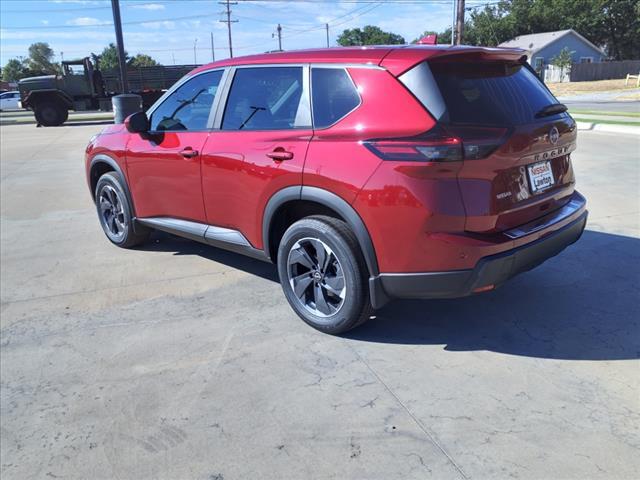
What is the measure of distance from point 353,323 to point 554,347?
4.08 feet

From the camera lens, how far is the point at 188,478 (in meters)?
2.36

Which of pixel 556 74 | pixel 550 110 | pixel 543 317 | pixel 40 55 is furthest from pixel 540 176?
pixel 40 55

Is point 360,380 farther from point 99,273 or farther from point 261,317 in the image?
point 99,273

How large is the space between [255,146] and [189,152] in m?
0.80

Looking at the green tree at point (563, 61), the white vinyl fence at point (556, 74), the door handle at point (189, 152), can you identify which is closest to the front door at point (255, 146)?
the door handle at point (189, 152)

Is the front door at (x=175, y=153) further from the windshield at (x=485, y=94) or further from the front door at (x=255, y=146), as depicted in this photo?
the windshield at (x=485, y=94)

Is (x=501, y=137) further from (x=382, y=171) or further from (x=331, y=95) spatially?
(x=331, y=95)

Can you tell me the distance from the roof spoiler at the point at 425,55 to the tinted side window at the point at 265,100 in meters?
0.67

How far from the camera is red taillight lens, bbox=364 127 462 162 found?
2.86 metres

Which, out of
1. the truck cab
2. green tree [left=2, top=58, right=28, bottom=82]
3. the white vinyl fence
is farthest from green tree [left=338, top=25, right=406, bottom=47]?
the truck cab

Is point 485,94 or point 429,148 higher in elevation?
point 485,94

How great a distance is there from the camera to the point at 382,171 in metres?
2.98

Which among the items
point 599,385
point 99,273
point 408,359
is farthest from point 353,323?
point 99,273

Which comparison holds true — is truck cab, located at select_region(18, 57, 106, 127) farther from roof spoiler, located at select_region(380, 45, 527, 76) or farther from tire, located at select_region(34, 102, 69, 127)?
roof spoiler, located at select_region(380, 45, 527, 76)
